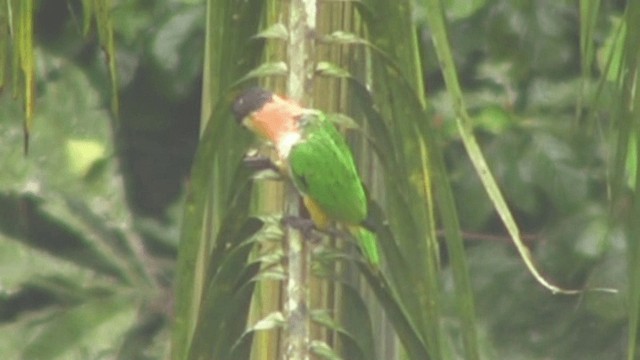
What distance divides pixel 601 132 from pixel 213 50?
1193 mm

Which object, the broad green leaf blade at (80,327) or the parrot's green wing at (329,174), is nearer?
the parrot's green wing at (329,174)

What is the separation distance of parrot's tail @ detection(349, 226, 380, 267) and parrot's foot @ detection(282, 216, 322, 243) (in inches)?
2.5

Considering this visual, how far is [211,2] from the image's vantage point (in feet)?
2.25

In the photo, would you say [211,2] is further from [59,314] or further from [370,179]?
[59,314]

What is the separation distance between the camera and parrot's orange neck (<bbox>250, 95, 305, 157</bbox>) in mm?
669

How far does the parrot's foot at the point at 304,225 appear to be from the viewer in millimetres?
633

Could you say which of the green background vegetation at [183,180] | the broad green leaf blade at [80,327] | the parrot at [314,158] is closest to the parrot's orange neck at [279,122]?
the parrot at [314,158]

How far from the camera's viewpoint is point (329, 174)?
76 cm

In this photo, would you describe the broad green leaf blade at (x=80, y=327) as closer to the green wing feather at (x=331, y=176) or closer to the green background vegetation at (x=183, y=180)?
the green background vegetation at (x=183, y=180)

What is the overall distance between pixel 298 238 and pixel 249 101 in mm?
83

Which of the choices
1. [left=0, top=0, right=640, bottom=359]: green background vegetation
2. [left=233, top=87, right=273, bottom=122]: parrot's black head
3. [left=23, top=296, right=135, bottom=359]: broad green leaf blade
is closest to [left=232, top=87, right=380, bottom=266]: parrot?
[left=233, top=87, right=273, bottom=122]: parrot's black head

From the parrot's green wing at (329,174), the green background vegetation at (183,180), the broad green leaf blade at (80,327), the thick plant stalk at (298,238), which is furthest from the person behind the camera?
the broad green leaf blade at (80,327)

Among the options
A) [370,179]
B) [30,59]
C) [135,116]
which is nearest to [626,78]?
[370,179]

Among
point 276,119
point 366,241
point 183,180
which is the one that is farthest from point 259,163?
point 183,180
